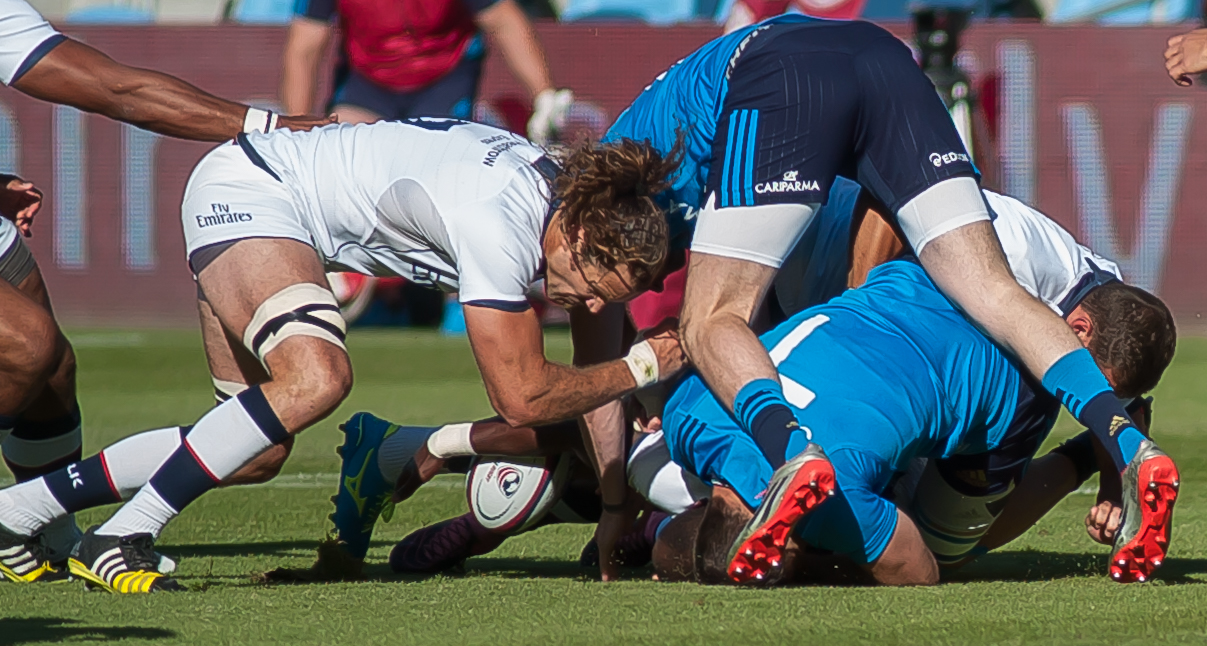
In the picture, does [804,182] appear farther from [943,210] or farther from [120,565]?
[120,565]

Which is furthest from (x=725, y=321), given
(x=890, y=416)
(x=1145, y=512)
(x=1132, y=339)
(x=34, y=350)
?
(x=34, y=350)

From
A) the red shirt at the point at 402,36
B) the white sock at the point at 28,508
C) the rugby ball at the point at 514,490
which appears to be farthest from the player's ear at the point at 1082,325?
the red shirt at the point at 402,36

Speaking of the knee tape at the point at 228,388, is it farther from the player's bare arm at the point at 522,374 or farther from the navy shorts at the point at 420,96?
the navy shorts at the point at 420,96

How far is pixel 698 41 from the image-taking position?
13875 millimetres

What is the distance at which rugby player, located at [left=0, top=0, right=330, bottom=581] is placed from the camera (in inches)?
184

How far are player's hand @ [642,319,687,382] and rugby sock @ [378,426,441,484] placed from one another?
717 millimetres

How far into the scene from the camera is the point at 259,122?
4.91 m

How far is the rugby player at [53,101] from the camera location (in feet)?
15.4

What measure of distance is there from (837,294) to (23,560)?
8.21ft

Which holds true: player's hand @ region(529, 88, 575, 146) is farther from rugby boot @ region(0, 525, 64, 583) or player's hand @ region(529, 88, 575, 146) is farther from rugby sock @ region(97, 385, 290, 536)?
rugby boot @ region(0, 525, 64, 583)

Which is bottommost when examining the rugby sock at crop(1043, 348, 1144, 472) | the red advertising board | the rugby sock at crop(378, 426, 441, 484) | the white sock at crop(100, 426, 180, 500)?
the red advertising board

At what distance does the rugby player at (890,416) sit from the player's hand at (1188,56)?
94 cm

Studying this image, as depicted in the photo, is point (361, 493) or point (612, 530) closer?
point (612, 530)

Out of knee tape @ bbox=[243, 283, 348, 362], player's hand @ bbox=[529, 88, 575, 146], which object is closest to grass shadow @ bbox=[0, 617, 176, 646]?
knee tape @ bbox=[243, 283, 348, 362]
